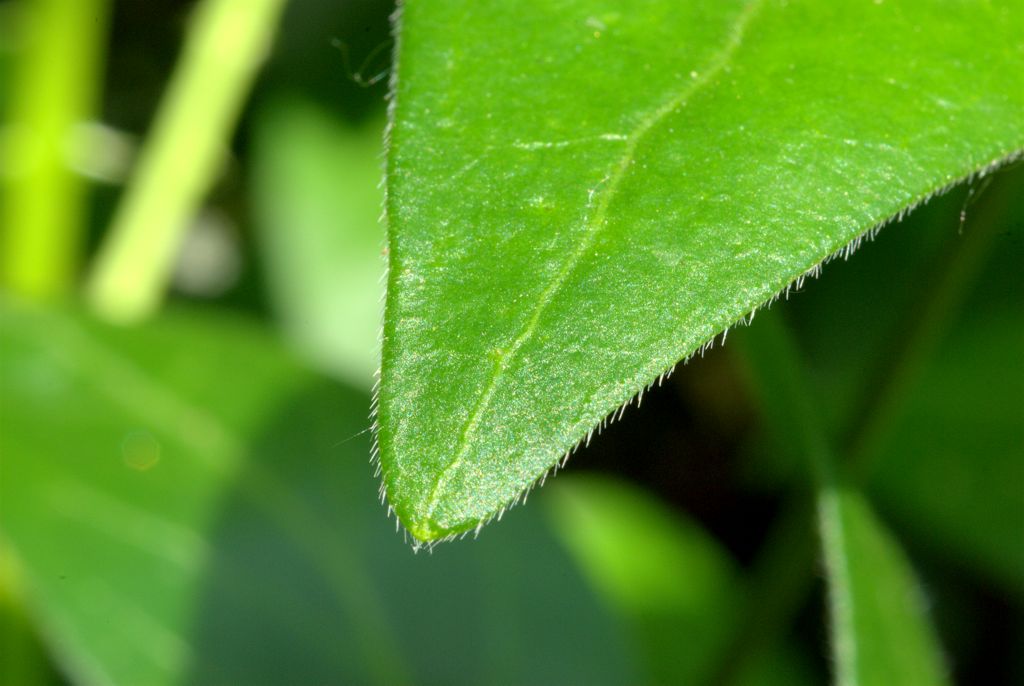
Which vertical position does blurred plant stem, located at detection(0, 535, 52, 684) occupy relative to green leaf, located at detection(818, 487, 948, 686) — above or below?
below

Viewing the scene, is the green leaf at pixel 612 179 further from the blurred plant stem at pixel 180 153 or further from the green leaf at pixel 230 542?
the blurred plant stem at pixel 180 153

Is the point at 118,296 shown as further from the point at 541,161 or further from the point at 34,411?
the point at 541,161

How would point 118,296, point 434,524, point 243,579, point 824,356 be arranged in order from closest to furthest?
point 434,524, point 243,579, point 118,296, point 824,356

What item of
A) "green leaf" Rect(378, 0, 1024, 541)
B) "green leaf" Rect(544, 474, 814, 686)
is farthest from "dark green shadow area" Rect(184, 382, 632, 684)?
"green leaf" Rect(378, 0, 1024, 541)

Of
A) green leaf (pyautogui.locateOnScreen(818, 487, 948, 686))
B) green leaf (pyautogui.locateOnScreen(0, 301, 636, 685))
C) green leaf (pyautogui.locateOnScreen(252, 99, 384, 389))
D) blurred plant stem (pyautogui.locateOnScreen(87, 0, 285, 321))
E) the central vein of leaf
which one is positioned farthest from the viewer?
green leaf (pyautogui.locateOnScreen(252, 99, 384, 389))

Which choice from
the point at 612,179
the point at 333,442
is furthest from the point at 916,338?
the point at 333,442

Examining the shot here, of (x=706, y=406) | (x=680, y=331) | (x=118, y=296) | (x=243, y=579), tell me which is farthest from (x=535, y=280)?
(x=706, y=406)

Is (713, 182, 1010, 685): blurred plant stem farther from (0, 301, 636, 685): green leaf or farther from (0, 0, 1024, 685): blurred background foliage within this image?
(0, 301, 636, 685): green leaf

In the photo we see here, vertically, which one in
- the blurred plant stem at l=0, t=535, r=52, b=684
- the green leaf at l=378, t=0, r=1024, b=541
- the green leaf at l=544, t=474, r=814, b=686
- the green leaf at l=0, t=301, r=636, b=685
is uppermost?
the green leaf at l=378, t=0, r=1024, b=541
